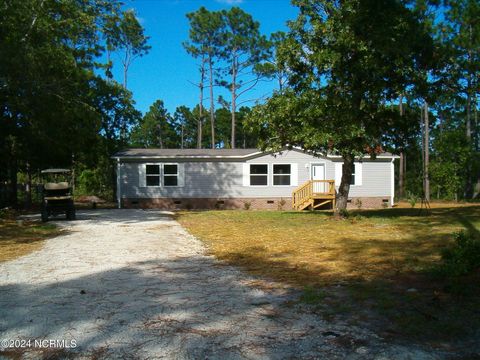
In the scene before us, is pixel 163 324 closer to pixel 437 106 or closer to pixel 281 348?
pixel 281 348

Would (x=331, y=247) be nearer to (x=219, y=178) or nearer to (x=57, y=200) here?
(x=57, y=200)

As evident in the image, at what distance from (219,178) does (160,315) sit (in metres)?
19.4

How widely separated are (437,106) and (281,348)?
386 inches

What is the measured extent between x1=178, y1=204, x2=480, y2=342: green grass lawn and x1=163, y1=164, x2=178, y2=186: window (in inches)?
441

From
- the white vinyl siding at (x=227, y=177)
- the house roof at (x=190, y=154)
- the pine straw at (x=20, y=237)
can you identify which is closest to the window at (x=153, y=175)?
the white vinyl siding at (x=227, y=177)

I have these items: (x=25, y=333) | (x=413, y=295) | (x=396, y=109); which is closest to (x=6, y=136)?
(x=396, y=109)

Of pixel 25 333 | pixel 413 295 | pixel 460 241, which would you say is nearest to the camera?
pixel 25 333

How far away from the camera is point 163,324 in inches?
154

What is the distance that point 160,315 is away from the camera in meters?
4.18

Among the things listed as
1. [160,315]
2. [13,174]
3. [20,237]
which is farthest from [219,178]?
[160,315]

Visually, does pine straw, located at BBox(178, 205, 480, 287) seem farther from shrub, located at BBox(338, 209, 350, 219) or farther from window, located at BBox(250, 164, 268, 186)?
window, located at BBox(250, 164, 268, 186)

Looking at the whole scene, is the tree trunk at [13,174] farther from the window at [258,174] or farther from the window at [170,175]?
the window at [258,174]

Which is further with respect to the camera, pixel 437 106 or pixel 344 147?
pixel 344 147

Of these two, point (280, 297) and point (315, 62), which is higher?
point (315, 62)
